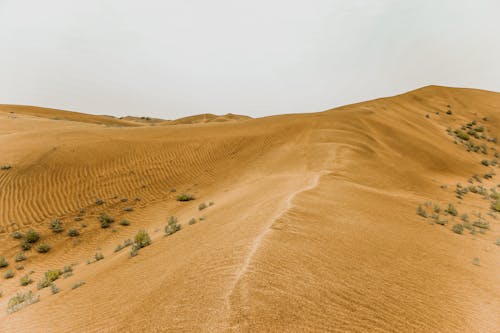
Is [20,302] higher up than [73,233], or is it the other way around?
[20,302]

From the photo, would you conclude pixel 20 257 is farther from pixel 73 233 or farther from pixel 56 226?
pixel 56 226

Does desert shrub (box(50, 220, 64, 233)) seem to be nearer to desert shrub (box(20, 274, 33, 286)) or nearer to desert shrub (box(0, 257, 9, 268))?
desert shrub (box(0, 257, 9, 268))

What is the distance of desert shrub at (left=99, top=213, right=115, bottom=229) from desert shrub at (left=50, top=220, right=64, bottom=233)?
136 cm

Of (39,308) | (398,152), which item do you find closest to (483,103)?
(398,152)

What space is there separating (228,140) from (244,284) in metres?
17.1

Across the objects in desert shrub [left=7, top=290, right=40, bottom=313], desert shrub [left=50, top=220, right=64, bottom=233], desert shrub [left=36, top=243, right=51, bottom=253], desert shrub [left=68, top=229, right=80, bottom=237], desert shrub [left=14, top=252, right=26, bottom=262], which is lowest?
desert shrub [left=14, top=252, right=26, bottom=262]

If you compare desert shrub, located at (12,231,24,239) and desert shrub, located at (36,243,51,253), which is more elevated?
desert shrub, located at (12,231,24,239)

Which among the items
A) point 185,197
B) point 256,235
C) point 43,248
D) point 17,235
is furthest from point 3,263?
point 256,235

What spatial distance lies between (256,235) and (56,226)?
381 inches

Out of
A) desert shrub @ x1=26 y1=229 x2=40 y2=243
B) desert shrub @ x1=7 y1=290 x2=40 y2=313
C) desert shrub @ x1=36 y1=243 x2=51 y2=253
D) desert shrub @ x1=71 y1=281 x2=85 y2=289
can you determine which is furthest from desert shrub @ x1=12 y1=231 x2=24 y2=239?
desert shrub @ x1=71 y1=281 x2=85 y2=289

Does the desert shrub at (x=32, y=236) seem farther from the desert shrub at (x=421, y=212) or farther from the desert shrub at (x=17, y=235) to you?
the desert shrub at (x=421, y=212)

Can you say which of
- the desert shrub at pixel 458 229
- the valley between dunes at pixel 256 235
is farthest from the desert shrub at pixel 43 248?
the desert shrub at pixel 458 229

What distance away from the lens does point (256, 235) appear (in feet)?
14.7

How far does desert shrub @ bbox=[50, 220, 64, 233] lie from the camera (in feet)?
33.7
